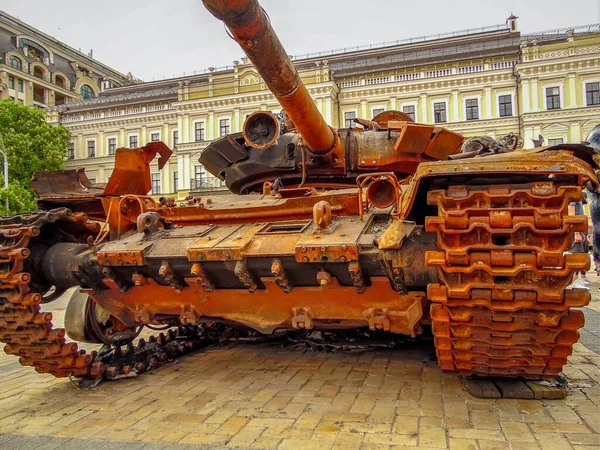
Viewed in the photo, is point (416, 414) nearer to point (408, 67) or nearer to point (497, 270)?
point (497, 270)

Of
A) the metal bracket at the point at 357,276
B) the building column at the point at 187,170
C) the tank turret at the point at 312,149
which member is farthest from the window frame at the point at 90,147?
the metal bracket at the point at 357,276

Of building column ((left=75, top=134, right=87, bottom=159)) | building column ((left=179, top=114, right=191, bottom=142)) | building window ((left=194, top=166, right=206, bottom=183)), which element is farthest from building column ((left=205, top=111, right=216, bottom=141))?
building column ((left=75, top=134, right=87, bottom=159))

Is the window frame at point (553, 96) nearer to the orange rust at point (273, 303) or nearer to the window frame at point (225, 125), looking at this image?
the window frame at point (225, 125)

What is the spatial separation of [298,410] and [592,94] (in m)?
37.6

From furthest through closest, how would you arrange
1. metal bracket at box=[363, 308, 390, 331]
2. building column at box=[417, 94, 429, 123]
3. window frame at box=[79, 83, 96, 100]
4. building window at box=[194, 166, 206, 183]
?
1. window frame at box=[79, 83, 96, 100]
2. building window at box=[194, 166, 206, 183]
3. building column at box=[417, 94, 429, 123]
4. metal bracket at box=[363, 308, 390, 331]

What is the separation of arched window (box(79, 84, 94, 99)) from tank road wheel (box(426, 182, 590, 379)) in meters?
66.5

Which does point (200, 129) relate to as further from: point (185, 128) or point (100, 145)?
point (100, 145)

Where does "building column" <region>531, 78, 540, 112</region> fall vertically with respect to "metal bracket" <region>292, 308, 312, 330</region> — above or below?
above

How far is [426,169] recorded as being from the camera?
3410 millimetres

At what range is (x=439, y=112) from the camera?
123ft

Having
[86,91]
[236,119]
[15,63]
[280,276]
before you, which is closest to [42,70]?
[15,63]

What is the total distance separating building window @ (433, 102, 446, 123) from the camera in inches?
1470

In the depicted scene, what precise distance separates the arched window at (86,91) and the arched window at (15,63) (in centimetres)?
929

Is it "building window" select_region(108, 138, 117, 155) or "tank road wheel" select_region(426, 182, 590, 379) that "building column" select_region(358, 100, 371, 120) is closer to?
"building window" select_region(108, 138, 117, 155)
